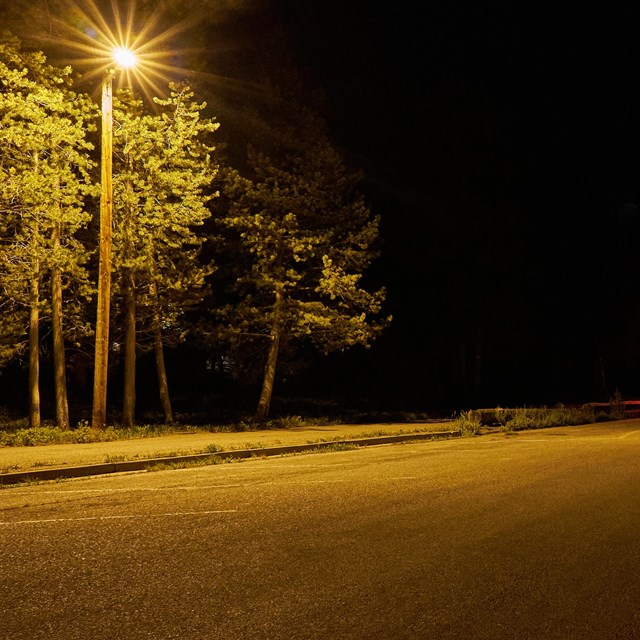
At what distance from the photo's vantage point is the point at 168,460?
45.6 ft

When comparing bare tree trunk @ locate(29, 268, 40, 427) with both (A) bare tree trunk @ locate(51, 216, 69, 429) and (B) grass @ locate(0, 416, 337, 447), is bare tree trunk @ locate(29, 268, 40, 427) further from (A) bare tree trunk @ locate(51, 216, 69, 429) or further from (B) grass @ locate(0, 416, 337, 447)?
(B) grass @ locate(0, 416, 337, 447)

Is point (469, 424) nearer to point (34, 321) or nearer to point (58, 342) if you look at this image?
point (58, 342)

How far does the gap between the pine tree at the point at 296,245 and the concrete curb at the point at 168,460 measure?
6.53 meters

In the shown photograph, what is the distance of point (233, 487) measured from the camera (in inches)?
424

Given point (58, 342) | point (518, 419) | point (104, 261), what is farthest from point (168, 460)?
point (518, 419)

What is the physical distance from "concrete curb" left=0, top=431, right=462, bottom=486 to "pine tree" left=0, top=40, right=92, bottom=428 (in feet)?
25.5

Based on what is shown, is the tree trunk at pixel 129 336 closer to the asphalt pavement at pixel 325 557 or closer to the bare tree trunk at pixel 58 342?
the bare tree trunk at pixel 58 342

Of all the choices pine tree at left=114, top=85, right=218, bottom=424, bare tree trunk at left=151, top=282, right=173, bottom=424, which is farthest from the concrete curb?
bare tree trunk at left=151, top=282, right=173, bottom=424

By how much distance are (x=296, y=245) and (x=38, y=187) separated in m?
8.46

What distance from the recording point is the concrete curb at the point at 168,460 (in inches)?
474

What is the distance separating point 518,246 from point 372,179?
10.5 meters

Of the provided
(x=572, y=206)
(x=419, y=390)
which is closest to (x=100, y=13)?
(x=419, y=390)

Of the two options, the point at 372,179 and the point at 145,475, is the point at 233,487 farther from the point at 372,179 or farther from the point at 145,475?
the point at 372,179

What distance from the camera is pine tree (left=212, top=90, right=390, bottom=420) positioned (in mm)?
24531
